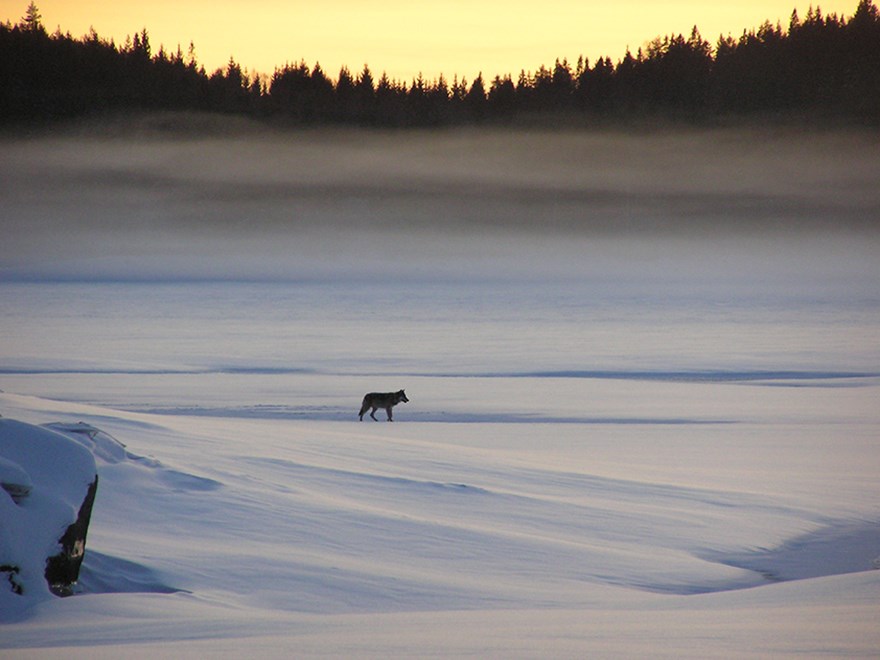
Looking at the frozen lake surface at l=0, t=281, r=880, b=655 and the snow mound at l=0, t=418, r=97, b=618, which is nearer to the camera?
the snow mound at l=0, t=418, r=97, b=618

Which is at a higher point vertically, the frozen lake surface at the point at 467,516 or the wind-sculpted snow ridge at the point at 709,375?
the wind-sculpted snow ridge at the point at 709,375

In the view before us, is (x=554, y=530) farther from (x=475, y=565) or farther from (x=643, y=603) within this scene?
(x=643, y=603)

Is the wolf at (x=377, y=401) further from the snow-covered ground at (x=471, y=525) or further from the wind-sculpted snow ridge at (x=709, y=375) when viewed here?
the wind-sculpted snow ridge at (x=709, y=375)

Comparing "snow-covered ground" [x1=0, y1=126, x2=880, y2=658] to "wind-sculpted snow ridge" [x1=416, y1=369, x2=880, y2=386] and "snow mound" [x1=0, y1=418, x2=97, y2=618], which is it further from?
"wind-sculpted snow ridge" [x1=416, y1=369, x2=880, y2=386]

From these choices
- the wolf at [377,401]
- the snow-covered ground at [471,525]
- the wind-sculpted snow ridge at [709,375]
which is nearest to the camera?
the snow-covered ground at [471,525]

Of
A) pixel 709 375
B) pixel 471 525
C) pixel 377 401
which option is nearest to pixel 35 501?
pixel 471 525

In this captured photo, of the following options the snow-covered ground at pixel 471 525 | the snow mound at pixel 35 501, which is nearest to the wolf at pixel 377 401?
the snow-covered ground at pixel 471 525

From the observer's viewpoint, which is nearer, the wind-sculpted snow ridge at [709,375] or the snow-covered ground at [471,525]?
the snow-covered ground at [471,525]

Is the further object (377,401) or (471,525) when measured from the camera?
(377,401)

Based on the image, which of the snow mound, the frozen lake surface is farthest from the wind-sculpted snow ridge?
the snow mound

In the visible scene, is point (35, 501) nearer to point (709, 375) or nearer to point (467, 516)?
point (467, 516)

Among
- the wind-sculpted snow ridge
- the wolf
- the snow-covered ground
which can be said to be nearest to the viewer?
the snow-covered ground

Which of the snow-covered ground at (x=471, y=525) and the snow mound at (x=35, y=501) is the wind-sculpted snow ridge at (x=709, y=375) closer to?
the snow-covered ground at (x=471, y=525)

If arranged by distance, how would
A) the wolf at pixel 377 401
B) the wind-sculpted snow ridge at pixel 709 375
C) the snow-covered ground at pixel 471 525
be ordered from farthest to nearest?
1. the wind-sculpted snow ridge at pixel 709 375
2. the wolf at pixel 377 401
3. the snow-covered ground at pixel 471 525
